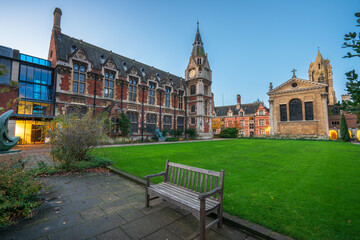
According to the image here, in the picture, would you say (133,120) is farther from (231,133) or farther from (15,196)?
(231,133)

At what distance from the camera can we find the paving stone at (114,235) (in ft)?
8.46

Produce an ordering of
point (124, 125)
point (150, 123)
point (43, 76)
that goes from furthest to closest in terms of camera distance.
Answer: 1. point (150, 123)
2. point (124, 125)
3. point (43, 76)

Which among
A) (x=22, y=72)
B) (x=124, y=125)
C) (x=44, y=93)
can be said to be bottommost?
(x=124, y=125)

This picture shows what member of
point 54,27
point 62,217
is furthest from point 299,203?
point 54,27

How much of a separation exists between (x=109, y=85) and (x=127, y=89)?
2.56 m

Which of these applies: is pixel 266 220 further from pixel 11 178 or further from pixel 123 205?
pixel 11 178

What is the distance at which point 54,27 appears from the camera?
66.0ft

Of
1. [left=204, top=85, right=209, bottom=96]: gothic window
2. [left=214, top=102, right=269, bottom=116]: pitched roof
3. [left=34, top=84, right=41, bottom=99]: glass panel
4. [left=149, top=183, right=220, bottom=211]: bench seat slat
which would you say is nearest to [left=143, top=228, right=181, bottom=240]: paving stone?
[left=149, top=183, right=220, bottom=211]: bench seat slat

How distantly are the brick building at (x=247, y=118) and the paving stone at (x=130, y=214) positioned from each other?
49321 mm

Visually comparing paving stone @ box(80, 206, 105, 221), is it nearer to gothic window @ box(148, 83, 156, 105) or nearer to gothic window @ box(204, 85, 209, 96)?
gothic window @ box(148, 83, 156, 105)

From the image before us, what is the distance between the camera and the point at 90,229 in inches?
111

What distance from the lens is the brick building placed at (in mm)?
52656

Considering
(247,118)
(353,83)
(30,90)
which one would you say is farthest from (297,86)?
(30,90)

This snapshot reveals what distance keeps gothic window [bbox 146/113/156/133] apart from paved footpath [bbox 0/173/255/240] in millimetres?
21284
